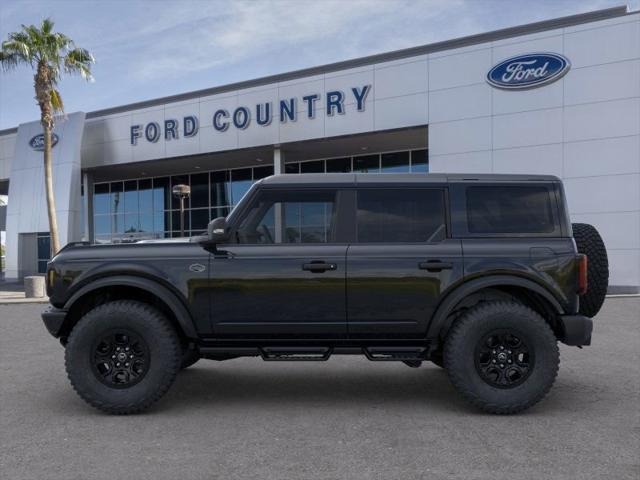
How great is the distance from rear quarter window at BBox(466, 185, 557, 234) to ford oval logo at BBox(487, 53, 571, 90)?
1415 centimetres

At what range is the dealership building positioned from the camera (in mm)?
16359

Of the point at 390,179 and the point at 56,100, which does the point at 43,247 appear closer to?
the point at 56,100

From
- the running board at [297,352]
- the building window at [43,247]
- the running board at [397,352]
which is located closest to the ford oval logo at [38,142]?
the building window at [43,247]

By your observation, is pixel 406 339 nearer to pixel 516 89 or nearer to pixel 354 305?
pixel 354 305

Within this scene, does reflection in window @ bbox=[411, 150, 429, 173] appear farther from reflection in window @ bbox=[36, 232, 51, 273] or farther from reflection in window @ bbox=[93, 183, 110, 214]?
reflection in window @ bbox=[93, 183, 110, 214]

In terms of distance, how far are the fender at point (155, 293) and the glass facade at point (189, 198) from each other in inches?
739

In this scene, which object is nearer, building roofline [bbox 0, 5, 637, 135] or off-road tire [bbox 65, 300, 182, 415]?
off-road tire [bbox 65, 300, 182, 415]

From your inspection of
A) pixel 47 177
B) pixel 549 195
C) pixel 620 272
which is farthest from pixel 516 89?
pixel 47 177

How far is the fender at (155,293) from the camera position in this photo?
181 inches

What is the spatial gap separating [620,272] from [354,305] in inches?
578

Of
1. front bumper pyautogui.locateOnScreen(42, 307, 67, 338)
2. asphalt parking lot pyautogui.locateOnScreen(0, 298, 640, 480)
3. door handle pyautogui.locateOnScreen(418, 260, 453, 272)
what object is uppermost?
door handle pyautogui.locateOnScreen(418, 260, 453, 272)

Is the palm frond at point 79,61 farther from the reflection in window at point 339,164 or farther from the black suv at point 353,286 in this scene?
the black suv at point 353,286

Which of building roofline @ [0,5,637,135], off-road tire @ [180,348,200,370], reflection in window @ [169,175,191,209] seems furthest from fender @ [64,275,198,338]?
reflection in window @ [169,175,191,209]

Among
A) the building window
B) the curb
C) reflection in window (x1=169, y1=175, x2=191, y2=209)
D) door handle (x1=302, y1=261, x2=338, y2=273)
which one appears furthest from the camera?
reflection in window (x1=169, y1=175, x2=191, y2=209)
